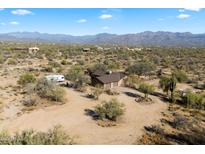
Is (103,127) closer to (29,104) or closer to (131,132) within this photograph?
(131,132)

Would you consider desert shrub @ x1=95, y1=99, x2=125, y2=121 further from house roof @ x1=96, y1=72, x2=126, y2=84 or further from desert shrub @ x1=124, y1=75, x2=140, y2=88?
desert shrub @ x1=124, y1=75, x2=140, y2=88

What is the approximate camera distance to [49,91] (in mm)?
22656

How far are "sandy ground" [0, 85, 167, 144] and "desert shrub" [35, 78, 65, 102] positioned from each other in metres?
1.01

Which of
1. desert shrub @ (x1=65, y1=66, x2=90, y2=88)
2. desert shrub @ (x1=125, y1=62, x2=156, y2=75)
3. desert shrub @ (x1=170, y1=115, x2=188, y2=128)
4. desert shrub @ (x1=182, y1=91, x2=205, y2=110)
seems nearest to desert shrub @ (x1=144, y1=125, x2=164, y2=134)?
desert shrub @ (x1=170, y1=115, x2=188, y2=128)

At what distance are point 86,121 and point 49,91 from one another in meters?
6.47

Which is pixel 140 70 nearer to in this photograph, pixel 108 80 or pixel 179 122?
pixel 108 80

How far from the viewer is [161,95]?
2520cm

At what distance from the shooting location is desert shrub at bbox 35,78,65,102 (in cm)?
2205

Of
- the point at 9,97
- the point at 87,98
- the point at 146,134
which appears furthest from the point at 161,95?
the point at 9,97

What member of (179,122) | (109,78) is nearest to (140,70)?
(109,78)

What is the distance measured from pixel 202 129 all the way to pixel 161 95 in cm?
840

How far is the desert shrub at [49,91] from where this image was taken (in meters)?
22.0

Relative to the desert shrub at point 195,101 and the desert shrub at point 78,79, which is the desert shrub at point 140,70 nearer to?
the desert shrub at point 78,79

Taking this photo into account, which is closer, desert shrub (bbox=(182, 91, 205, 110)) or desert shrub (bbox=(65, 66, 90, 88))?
desert shrub (bbox=(182, 91, 205, 110))
